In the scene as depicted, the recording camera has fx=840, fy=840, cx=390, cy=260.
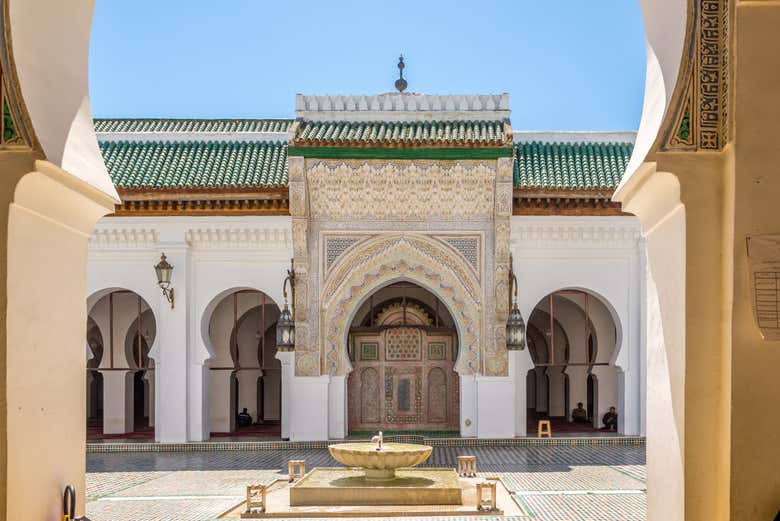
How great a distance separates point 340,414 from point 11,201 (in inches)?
344

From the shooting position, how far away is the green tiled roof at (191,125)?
12.6 meters

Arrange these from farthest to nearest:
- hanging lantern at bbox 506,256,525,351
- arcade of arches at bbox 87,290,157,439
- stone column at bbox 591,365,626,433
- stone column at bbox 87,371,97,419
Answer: stone column at bbox 87,371,97,419 → stone column at bbox 591,365,626,433 → arcade of arches at bbox 87,290,157,439 → hanging lantern at bbox 506,256,525,351

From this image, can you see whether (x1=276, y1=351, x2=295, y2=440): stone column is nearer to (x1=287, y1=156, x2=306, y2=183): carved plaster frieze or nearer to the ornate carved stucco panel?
the ornate carved stucco panel

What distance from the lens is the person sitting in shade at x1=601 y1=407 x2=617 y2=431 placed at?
38.7 feet

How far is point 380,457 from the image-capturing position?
736cm

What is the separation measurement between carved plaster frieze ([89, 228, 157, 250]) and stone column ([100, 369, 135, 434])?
1866 millimetres

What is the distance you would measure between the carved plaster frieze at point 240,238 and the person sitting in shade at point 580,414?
5582 millimetres

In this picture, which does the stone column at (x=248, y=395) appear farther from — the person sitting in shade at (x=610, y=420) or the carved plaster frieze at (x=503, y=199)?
the person sitting in shade at (x=610, y=420)

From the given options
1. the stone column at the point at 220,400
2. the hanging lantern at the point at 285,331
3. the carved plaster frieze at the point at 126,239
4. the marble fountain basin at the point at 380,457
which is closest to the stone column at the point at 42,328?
the marble fountain basin at the point at 380,457

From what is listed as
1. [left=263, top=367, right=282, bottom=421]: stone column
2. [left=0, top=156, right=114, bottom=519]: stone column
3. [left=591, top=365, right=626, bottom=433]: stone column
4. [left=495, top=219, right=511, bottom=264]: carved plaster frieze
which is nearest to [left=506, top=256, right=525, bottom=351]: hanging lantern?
[left=495, top=219, right=511, bottom=264]: carved plaster frieze

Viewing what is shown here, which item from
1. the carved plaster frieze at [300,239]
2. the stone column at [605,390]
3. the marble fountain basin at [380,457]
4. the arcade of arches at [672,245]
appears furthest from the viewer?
the stone column at [605,390]

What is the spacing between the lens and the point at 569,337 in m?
13.4

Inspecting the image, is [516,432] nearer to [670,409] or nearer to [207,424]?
[207,424]

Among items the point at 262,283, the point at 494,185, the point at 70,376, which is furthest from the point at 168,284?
the point at 70,376
